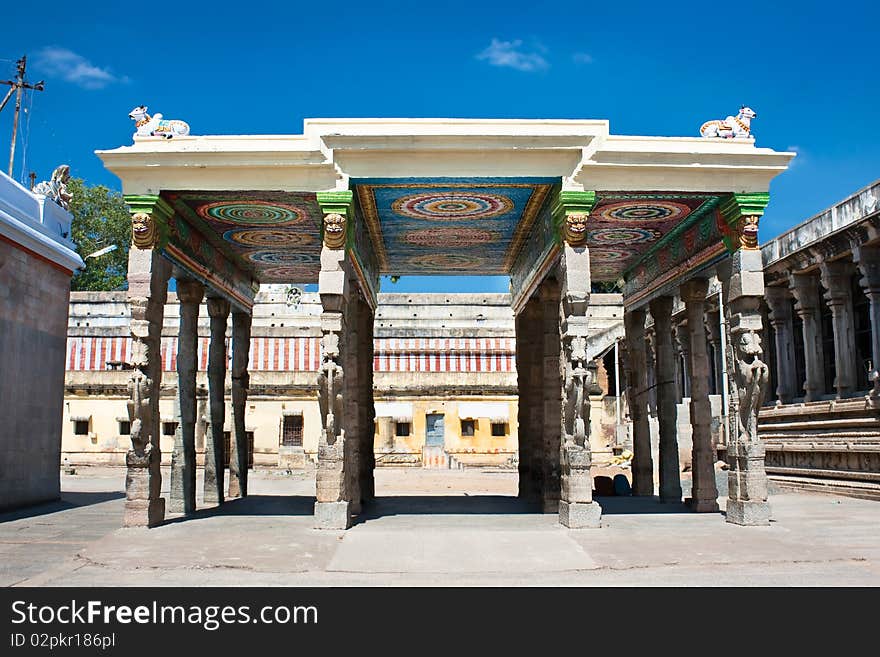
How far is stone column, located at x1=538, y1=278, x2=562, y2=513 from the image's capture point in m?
15.0

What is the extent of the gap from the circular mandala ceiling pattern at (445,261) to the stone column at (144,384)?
6767mm

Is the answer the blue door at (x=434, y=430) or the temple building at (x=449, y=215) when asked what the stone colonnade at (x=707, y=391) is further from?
the blue door at (x=434, y=430)

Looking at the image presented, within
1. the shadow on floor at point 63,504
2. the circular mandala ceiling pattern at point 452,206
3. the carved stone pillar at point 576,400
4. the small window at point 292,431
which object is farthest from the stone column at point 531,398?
the small window at point 292,431

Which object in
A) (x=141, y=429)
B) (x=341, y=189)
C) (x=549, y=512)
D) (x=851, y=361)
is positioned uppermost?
(x=341, y=189)

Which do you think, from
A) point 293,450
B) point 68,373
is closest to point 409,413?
point 293,450

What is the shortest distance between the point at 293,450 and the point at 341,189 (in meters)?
18.5

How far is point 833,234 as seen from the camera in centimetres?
1727

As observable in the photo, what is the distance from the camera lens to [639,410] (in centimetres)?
1702

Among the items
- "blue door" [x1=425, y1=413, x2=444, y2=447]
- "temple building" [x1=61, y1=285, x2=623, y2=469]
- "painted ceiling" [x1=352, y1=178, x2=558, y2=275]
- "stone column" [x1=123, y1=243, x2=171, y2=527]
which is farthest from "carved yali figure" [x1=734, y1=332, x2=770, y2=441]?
"blue door" [x1=425, y1=413, x2=444, y2=447]

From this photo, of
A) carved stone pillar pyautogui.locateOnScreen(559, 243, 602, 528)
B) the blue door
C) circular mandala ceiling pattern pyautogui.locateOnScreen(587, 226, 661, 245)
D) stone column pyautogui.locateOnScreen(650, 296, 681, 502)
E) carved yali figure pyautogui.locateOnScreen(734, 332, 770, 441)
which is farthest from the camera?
the blue door

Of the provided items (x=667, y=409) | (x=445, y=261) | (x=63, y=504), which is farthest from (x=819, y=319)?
(x=63, y=504)

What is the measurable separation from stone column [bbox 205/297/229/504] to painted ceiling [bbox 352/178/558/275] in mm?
3690

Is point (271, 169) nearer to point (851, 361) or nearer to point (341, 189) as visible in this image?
point (341, 189)

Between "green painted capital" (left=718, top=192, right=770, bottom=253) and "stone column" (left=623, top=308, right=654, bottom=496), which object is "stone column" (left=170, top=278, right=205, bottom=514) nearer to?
"stone column" (left=623, top=308, right=654, bottom=496)
